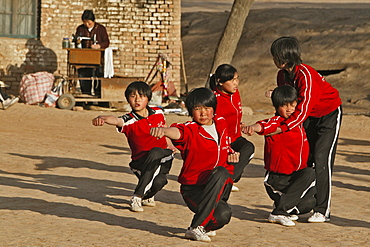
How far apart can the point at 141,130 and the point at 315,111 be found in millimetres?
1596

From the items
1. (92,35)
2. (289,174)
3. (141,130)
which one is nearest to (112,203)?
(141,130)

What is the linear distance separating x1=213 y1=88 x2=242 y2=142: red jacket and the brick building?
1054 cm

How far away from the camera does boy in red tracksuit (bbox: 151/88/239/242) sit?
5.19 m

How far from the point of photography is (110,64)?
16031 mm

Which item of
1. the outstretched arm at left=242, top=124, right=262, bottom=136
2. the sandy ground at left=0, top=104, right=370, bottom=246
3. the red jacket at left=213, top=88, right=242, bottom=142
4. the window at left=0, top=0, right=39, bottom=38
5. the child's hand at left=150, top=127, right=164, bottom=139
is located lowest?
the sandy ground at left=0, top=104, right=370, bottom=246

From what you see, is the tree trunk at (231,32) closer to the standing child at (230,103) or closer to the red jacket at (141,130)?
the standing child at (230,103)

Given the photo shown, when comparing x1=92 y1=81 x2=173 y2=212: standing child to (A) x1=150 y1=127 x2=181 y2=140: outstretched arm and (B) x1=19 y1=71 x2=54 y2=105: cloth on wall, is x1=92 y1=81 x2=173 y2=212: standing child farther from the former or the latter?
(B) x1=19 y1=71 x2=54 y2=105: cloth on wall

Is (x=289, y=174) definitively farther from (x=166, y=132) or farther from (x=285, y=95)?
(x=166, y=132)

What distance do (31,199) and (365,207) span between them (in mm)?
3363

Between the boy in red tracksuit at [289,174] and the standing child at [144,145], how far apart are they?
1.03 m

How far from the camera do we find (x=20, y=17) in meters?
17.5

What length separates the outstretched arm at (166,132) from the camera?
489 cm

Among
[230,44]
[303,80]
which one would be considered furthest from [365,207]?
[230,44]

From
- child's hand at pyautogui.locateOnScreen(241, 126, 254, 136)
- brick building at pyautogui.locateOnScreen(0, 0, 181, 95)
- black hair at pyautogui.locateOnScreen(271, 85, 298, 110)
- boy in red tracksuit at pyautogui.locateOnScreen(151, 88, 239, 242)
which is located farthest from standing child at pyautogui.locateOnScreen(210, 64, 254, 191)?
brick building at pyautogui.locateOnScreen(0, 0, 181, 95)
